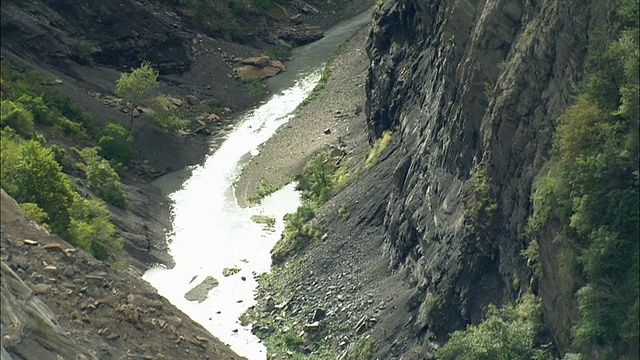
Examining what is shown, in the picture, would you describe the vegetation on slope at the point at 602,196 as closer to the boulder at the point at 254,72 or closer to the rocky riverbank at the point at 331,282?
the rocky riverbank at the point at 331,282

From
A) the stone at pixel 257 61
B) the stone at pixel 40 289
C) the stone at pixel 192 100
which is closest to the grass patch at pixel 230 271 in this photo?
the stone at pixel 40 289

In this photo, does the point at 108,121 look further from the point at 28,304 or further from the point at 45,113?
the point at 28,304

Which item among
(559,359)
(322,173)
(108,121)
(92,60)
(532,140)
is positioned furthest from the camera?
(92,60)

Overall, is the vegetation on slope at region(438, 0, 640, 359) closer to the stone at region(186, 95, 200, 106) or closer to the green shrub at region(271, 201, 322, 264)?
the green shrub at region(271, 201, 322, 264)

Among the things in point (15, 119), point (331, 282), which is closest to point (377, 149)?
point (331, 282)

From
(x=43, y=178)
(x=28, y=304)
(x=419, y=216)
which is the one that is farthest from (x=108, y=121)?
(x=28, y=304)

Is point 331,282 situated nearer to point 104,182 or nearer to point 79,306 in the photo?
point 79,306
